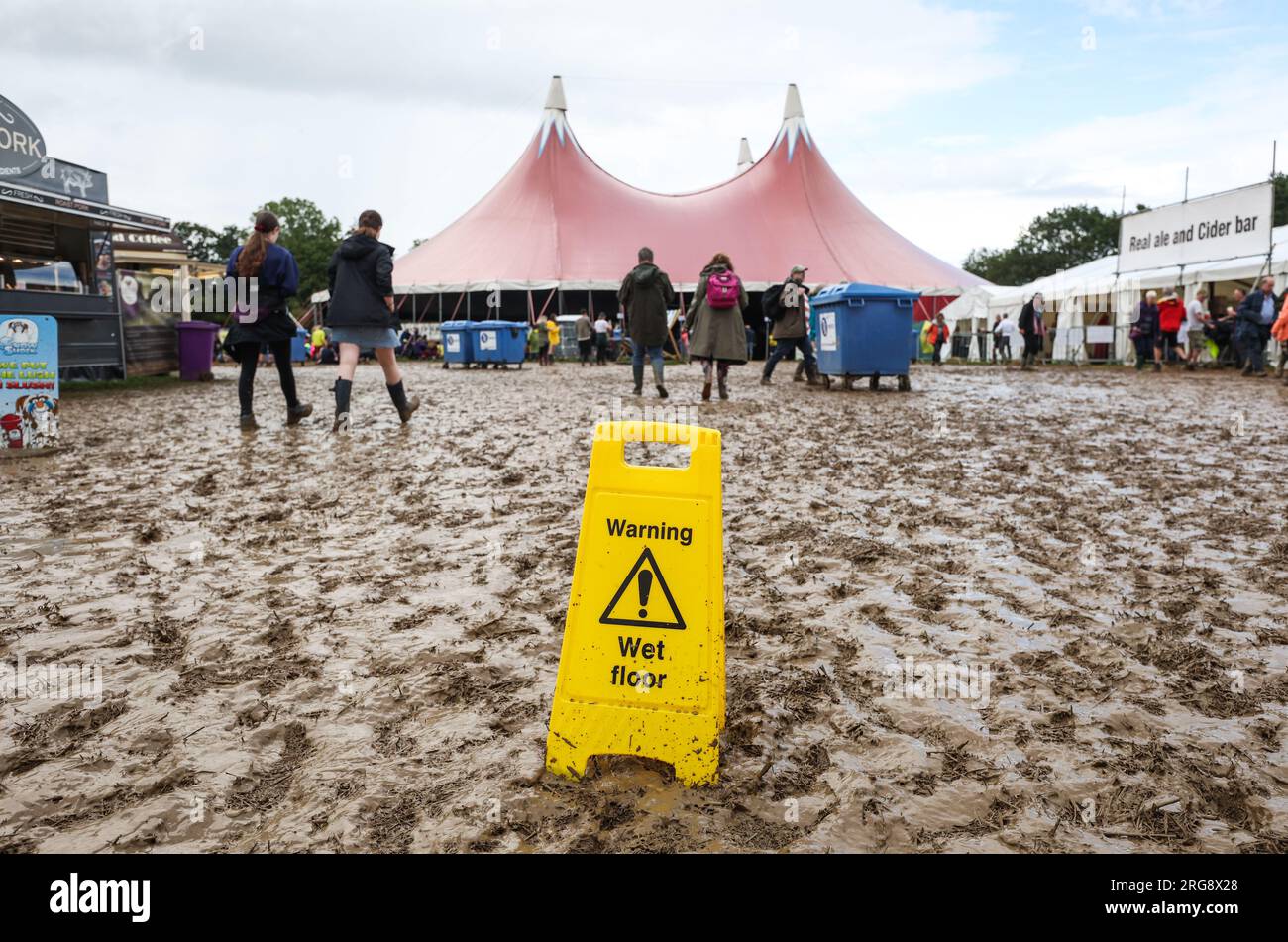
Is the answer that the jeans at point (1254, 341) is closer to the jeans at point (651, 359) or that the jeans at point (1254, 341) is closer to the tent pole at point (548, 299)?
the jeans at point (651, 359)

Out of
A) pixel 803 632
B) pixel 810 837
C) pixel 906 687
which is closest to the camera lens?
pixel 810 837

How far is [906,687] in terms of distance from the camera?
2471 mm

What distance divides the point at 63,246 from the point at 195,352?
298 cm

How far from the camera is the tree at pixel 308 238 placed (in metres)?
62.8

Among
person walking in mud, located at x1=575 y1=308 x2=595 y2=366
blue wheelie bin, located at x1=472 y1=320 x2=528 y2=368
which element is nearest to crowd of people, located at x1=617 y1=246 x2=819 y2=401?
blue wheelie bin, located at x1=472 y1=320 x2=528 y2=368

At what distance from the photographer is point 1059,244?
72.4 m

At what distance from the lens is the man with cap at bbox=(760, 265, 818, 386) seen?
38.4 ft

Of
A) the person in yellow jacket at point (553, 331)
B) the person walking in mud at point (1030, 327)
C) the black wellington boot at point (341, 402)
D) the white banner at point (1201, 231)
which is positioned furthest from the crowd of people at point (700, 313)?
the person in yellow jacket at point (553, 331)

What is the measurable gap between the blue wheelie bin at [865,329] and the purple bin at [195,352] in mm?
9292

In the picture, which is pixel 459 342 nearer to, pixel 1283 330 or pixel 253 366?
pixel 253 366

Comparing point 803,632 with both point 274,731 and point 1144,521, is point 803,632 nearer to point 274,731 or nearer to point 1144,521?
point 274,731

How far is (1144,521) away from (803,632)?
2.36m
